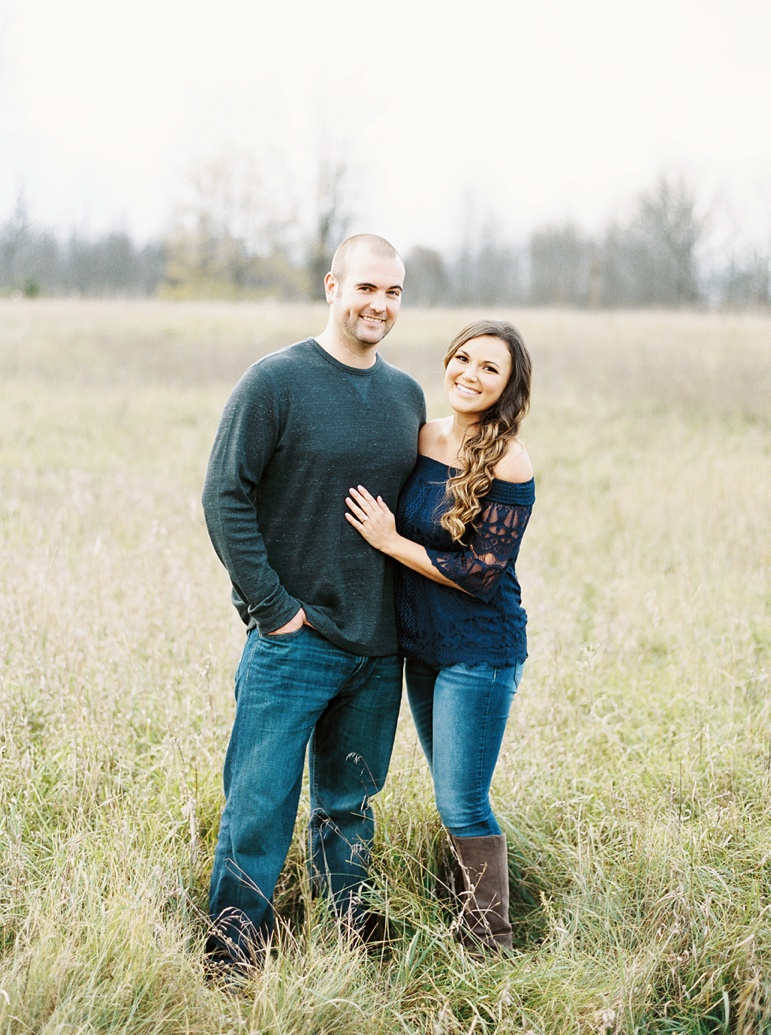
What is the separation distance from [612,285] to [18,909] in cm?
4718

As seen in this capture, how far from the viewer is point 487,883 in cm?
283

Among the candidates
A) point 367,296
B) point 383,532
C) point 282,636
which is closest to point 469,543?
point 383,532

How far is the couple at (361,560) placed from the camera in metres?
2.65

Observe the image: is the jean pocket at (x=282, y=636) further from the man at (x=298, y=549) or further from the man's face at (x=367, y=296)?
the man's face at (x=367, y=296)

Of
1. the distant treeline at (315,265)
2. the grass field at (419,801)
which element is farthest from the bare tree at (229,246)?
the grass field at (419,801)

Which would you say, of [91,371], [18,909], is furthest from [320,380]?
[91,371]

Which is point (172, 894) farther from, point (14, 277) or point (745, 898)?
point (14, 277)

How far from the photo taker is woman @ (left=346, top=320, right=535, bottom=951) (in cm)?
269

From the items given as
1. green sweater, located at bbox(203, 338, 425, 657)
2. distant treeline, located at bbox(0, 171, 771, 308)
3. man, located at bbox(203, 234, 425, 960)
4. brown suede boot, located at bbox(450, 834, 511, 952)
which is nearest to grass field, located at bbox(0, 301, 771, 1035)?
brown suede boot, located at bbox(450, 834, 511, 952)

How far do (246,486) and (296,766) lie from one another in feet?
2.98

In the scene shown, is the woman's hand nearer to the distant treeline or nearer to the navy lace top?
the navy lace top

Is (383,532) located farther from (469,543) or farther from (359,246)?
(359,246)

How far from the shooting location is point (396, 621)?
2.91m

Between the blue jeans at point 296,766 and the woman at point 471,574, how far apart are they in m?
0.24
